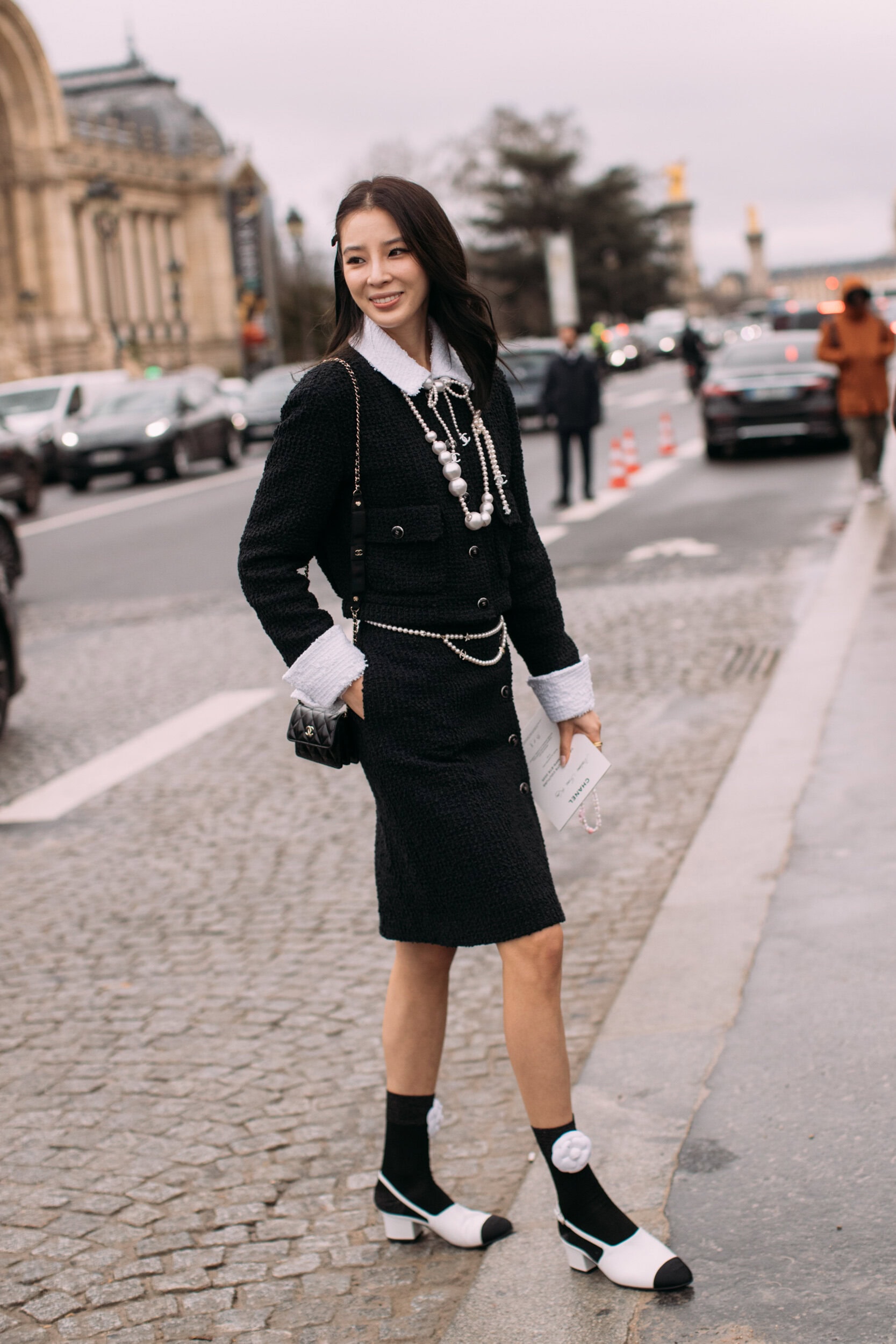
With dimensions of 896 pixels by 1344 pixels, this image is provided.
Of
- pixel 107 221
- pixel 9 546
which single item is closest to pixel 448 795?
pixel 9 546

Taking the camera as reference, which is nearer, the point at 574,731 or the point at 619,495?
the point at 574,731

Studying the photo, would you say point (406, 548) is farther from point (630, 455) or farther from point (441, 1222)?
point (630, 455)

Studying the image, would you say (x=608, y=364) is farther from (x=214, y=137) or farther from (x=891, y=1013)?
(x=891, y=1013)

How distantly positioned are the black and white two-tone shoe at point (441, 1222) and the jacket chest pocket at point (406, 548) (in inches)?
44.0

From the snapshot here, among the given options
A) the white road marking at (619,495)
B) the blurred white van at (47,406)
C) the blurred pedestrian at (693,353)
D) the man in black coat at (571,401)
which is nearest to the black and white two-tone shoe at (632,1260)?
the white road marking at (619,495)

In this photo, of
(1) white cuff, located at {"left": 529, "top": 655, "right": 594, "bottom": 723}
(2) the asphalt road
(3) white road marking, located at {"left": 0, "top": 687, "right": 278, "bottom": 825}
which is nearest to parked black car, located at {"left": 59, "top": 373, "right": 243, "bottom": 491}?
(2) the asphalt road

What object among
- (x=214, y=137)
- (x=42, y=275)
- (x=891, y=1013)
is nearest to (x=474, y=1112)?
(x=891, y=1013)

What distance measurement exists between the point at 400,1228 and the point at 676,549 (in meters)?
10.4

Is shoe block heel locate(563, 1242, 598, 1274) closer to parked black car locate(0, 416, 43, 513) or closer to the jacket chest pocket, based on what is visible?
the jacket chest pocket

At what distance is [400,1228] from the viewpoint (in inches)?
124

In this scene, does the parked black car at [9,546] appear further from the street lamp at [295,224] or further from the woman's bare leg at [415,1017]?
the street lamp at [295,224]

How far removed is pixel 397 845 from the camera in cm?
287

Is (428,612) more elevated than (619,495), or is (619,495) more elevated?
(428,612)

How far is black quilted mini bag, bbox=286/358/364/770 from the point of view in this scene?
2.81 meters
